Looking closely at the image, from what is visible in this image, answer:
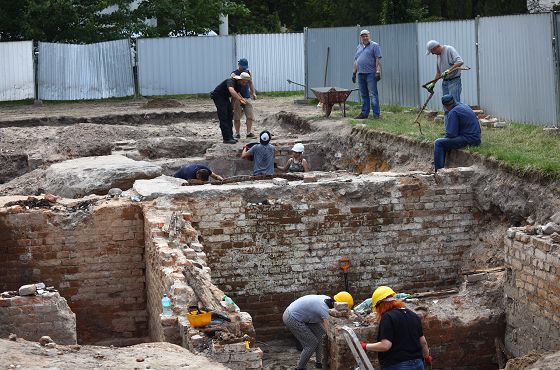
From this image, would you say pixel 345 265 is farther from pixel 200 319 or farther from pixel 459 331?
pixel 200 319

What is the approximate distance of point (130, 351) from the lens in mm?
8508

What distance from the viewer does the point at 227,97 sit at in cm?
1866

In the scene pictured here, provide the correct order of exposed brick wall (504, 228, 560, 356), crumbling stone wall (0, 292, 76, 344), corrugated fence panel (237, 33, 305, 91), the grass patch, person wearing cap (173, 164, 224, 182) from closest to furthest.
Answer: crumbling stone wall (0, 292, 76, 344) → exposed brick wall (504, 228, 560, 356) → the grass patch → person wearing cap (173, 164, 224, 182) → corrugated fence panel (237, 33, 305, 91)

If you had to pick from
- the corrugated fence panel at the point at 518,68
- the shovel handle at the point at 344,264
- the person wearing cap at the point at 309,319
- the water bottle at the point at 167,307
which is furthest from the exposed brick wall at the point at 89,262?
the corrugated fence panel at the point at 518,68

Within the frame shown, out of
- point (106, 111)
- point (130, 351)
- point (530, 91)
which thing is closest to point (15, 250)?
point (130, 351)

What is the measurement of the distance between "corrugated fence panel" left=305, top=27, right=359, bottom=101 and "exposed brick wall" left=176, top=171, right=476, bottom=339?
380 inches

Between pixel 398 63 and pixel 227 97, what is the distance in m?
4.16

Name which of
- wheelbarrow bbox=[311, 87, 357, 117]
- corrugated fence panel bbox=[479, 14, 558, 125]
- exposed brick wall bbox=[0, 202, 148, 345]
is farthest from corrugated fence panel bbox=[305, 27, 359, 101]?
exposed brick wall bbox=[0, 202, 148, 345]

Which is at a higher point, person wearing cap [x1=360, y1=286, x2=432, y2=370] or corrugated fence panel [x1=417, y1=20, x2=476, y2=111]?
corrugated fence panel [x1=417, y1=20, x2=476, y2=111]

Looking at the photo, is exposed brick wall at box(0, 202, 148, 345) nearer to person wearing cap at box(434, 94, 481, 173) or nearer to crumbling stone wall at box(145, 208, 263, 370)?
crumbling stone wall at box(145, 208, 263, 370)

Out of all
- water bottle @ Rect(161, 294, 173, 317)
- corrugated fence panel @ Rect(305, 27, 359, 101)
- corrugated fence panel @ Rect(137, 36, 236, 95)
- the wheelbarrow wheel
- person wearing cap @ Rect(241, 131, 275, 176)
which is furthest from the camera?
corrugated fence panel @ Rect(137, 36, 236, 95)

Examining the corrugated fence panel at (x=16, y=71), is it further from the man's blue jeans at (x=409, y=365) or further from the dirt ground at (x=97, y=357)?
the man's blue jeans at (x=409, y=365)

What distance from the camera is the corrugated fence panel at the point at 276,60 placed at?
28125 mm

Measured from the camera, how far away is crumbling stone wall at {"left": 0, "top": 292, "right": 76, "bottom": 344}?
386 inches
